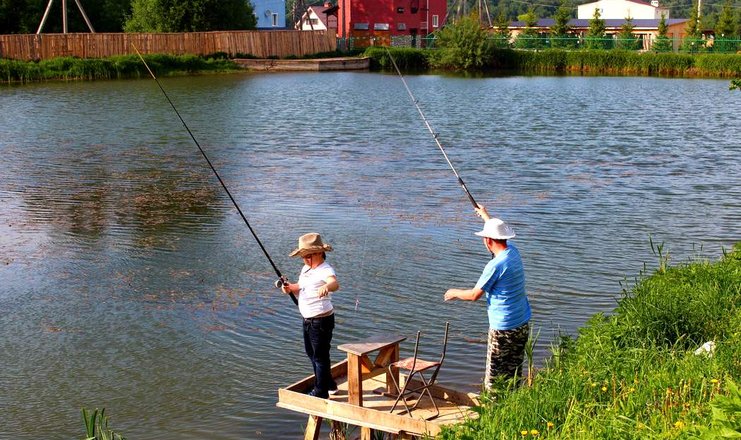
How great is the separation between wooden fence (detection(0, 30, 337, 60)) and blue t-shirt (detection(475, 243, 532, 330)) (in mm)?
40916

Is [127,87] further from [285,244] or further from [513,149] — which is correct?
[285,244]

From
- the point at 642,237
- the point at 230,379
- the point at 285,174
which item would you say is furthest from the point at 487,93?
the point at 230,379

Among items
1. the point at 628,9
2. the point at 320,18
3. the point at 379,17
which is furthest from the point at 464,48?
the point at 628,9

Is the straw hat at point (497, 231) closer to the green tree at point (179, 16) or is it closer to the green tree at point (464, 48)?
the green tree at point (464, 48)

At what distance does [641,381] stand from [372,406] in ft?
5.80

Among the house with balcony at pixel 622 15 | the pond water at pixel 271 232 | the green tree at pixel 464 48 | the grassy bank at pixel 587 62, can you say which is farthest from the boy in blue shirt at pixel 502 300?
the house with balcony at pixel 622 15

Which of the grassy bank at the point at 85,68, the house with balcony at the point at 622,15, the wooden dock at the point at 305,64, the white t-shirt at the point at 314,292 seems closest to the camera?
the white t-shirt at the point at 314,292

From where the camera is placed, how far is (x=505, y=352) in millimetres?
6680

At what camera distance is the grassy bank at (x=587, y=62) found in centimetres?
4934

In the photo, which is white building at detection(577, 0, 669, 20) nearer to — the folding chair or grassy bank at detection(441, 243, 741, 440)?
grassy bank at detection(441, 243, 741, 440)

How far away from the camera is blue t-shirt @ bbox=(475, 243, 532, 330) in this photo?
6.55 m

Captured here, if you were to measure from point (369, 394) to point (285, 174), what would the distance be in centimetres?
1300

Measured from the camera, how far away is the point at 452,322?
9.96m

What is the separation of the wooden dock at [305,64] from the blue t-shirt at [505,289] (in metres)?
46.1
